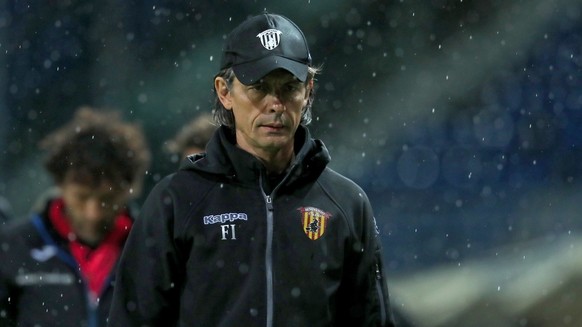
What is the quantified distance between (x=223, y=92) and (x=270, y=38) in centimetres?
22

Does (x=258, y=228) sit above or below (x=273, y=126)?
below

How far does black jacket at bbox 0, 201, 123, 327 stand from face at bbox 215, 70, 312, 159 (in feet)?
5.27

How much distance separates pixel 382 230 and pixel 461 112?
1.24m

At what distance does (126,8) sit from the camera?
9.42 meters

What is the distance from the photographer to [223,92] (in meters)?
3.16

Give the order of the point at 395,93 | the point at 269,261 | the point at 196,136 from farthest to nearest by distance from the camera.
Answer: the point at 395,93 → the point at 196,136 → the point at 269,261

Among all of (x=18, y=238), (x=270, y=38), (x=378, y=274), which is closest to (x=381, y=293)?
(x=378, y=274)

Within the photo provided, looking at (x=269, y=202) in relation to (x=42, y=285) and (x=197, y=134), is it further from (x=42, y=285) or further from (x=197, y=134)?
(x=197, y=134)

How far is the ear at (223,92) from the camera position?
10.3 ft

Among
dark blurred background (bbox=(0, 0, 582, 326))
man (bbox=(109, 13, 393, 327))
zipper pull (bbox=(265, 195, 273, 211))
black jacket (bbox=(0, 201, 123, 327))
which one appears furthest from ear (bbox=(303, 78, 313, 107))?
dark blurred background (bbox=(0, 0, 582, 326))

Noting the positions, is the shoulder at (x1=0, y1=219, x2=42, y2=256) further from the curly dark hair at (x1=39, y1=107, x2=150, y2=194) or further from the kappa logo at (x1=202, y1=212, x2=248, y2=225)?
the kappa logo at (x1=202, y1=212, x2=248, y2=225)

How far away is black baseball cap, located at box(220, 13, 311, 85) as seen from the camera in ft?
9.82

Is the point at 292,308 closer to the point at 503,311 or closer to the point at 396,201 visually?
the point at 503,311

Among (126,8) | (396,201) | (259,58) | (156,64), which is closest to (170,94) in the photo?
(156,64)
